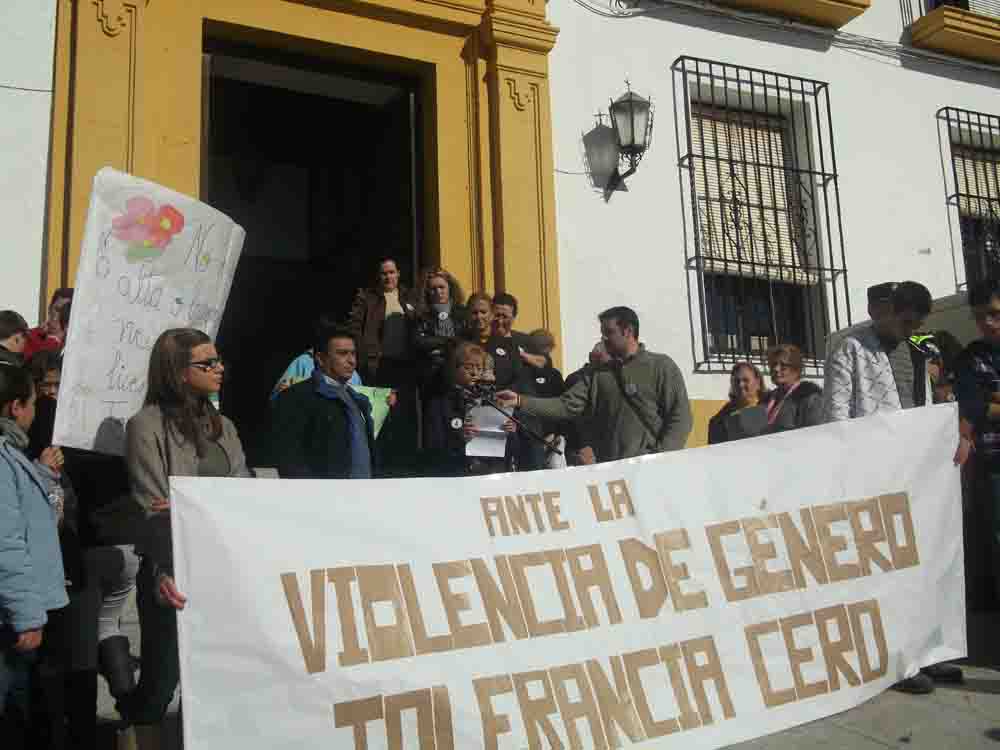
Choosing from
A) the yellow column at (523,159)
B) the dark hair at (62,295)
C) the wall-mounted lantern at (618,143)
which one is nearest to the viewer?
the dark hair at (62,295)

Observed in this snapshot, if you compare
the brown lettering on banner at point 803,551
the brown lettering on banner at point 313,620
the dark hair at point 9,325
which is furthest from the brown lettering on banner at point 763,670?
the dark hair at point 9,325

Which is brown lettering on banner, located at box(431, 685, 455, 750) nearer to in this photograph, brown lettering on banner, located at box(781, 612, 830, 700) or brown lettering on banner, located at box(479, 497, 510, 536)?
brown lettering on banner, located at box(479, 497, 510, 536)

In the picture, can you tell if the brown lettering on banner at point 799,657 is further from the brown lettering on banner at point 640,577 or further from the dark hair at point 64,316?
the dark hair at point 64,316

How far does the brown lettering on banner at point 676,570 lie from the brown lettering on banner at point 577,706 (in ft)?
1.51

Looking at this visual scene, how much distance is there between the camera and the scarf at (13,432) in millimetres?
3076

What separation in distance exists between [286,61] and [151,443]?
4.84m

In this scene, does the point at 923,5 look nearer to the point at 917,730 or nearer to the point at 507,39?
the point at 507,39

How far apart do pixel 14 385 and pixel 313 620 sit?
1.23 m

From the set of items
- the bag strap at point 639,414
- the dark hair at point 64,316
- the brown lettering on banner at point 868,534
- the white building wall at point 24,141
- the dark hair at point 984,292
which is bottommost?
the brown lettering on banner at point 868,534

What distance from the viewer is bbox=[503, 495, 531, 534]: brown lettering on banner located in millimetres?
3389

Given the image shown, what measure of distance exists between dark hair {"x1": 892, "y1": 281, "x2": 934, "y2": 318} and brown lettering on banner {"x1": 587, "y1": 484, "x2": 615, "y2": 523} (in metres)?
1.82

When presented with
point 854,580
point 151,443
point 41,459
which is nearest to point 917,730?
point 854,580

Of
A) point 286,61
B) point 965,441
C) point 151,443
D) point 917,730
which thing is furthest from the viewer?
point 286,61

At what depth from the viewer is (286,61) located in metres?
7.34
